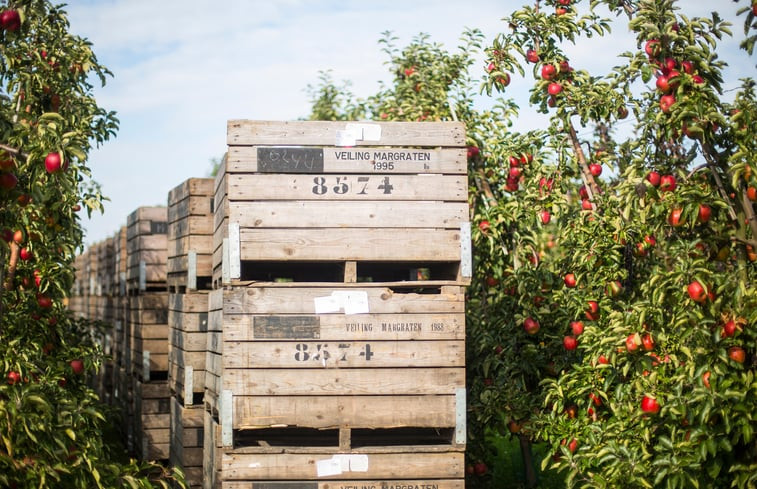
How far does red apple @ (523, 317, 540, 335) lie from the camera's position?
22.8 feet

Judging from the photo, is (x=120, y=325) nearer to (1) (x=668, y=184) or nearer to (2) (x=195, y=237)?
(2) (x=195, y=237)

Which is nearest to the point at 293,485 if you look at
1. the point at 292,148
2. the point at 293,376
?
the point at 293,376

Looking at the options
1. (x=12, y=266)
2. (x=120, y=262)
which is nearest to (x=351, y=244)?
(x=12, y=266)

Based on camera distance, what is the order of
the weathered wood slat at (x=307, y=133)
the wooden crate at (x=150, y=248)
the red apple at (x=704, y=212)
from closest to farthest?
the red apple at (x=704, y=212) < the weathered wood slat at (x=307, y=133) < the wooden crate at (x=150, y=248)

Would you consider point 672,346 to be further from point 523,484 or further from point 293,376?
point 523,484

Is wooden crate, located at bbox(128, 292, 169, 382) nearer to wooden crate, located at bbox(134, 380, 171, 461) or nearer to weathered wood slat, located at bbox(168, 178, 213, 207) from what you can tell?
wooden crate, located at bbox(134, 380, 171, 461)

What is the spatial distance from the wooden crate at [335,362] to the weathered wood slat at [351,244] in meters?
0.19

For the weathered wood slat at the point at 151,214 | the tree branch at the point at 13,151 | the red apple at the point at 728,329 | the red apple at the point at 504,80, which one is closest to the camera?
the tree branch at the point at 13,151

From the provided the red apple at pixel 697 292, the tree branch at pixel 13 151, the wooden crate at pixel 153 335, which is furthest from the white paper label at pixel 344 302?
the wooden crate at pixel 153 335

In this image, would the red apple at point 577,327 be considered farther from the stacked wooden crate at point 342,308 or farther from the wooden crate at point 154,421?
the wooden crate at point 154,421

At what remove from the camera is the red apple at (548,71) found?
6.86 meters

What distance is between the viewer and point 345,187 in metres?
5.34

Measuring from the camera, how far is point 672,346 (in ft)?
17.4

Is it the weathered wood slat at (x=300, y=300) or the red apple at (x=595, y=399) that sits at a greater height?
the weathered wood slat at (x=300, y=300)
